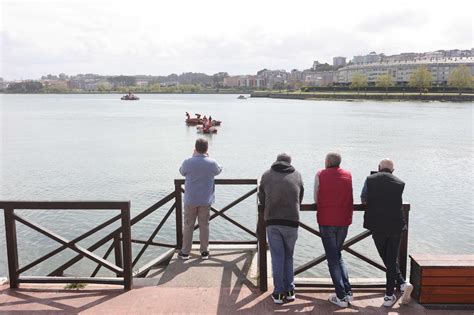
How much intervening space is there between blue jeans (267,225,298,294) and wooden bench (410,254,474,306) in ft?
5.59

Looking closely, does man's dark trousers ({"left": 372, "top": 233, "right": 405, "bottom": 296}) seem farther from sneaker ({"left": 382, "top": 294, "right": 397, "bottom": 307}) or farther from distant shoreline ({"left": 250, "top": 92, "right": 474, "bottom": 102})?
distant shoreline ({"left": 250, "top": 92, "right": 474, "bottom": 102})

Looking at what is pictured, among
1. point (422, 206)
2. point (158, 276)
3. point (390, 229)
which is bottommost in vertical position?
point (422, 206)

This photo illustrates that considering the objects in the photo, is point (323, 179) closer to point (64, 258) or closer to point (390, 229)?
point (390, 229)

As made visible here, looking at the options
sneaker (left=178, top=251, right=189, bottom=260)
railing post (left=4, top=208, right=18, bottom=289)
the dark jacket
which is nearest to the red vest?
the dark jacket

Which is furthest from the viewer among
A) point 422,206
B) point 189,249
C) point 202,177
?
point 422,206

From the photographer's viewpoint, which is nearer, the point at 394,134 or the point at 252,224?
the point at 252,224

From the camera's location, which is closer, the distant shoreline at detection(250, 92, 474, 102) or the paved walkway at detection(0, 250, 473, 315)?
the paved walkway at detection(0, 250, 473, 315)

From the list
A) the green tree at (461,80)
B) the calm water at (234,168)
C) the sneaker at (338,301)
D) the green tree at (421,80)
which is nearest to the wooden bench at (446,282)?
the sneaker at (338,301)

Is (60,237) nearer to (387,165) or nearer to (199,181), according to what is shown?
(199,181)

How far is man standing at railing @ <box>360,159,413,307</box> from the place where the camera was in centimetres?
557

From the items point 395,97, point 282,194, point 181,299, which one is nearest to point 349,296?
point 282,194

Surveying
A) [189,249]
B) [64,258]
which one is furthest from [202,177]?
[64,258]

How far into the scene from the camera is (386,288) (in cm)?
589

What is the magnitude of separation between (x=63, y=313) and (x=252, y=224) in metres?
11.4
